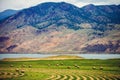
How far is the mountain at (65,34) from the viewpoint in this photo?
15112 cm

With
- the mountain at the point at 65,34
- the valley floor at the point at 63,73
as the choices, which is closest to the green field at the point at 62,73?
the valley floor at the point at 63,73

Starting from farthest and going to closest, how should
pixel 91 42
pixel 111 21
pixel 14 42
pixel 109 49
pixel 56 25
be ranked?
1. pixel 56 25
2. pixel 111 21
3. pixel 14 42
4. pixel 91 42
5. pixel 109 49

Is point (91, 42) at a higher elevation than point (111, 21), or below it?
below

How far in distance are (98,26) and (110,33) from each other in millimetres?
19769

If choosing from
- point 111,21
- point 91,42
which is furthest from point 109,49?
point 111,21

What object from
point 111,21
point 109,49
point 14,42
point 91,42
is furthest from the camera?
point 111,21

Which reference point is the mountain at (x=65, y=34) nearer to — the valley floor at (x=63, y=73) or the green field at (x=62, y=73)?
the green field at (x=62, y=73)

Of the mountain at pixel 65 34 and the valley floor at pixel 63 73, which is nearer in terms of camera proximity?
the valley floor at pixel 63 73

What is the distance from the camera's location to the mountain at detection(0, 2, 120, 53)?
151125 mm

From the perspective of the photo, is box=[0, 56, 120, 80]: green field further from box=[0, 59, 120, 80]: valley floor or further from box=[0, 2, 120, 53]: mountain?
box=[0, 2, 120, 53]: mountain

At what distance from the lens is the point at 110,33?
164m

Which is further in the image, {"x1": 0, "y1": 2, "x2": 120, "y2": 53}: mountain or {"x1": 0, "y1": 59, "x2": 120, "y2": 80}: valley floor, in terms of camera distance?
{"x1": 0, "y1": 2, "x2": 120, "y2": 53}: mountain

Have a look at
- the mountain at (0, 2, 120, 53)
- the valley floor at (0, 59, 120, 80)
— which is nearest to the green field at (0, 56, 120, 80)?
the valley floor at (0, 59, 120, 80)

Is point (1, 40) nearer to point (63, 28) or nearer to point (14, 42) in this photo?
point (14, 42)
